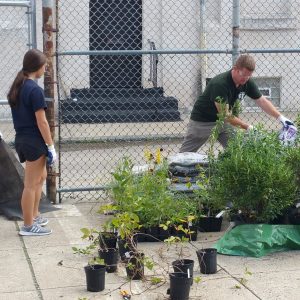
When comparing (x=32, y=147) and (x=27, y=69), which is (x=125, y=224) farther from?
(x=27, y=69)

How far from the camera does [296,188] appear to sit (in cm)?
650

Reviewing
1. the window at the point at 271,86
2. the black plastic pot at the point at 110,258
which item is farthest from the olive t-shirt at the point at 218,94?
the window at the point at 271,86

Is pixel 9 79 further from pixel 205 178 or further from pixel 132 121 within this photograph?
pixel 205 178

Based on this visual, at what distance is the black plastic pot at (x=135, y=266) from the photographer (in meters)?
5.38

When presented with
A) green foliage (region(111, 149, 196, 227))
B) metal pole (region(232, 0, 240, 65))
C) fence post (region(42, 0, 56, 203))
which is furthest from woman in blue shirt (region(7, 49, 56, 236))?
metal pole (region(232, 0, 240, 65))

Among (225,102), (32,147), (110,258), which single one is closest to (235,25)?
(225,102)

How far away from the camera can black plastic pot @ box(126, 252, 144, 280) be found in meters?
5.38

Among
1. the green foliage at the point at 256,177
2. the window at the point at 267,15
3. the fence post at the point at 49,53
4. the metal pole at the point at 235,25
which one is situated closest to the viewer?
the green foliage at the point at 256,177

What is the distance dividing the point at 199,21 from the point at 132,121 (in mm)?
2642

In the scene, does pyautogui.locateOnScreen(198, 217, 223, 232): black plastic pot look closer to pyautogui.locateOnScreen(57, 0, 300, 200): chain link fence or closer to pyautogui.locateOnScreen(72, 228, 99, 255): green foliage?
pyautogui.locateOnScreen(72, 228, 99, 255): green foliage

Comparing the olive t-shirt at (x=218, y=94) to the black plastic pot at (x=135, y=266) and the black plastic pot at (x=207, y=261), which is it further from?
the black plastic pot at (x=135, y=266)

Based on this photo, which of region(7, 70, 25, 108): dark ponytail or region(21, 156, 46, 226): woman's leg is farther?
region(21, 156, 46, 226): woman's leg

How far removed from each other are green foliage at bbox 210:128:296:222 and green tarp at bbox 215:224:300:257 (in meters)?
0.16

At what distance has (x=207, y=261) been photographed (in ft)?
18.6
